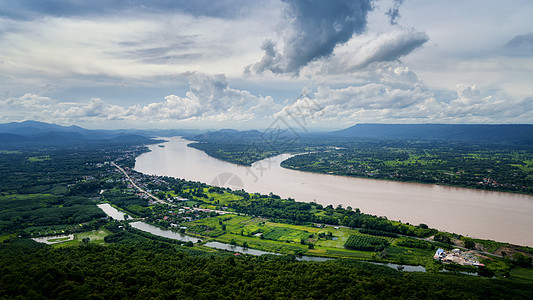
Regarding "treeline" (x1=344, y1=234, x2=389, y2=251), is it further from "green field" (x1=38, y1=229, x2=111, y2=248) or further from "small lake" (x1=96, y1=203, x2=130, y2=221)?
"small lake" (x1=96, y1=203, x2=130, y2=221)

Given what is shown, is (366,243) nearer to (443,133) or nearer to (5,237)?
(5,237)

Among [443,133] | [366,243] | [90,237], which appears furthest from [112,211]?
[443,133]

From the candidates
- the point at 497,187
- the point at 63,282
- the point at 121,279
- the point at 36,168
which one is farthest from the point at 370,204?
the point at 36,168

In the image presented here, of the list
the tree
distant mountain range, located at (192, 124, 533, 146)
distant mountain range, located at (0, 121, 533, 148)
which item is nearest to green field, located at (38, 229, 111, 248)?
the tree

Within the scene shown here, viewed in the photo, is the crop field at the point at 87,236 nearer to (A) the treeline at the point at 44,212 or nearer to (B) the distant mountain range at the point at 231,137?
(A) the treeline at the point at 44,212

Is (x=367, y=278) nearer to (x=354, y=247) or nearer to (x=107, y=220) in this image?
(x=354, y=247)

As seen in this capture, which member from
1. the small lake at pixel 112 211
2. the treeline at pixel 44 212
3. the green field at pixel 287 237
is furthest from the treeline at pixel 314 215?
the treeline at pixel 44 212

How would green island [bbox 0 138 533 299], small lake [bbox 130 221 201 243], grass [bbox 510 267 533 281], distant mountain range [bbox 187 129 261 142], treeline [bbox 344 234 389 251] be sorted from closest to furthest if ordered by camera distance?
green island [bbox 0 138 533 299] < grass [bbox 510 267 533 281] < treeline [bbox 344 234 389 251] < small lake [bbox 130 221 201 243] < distant mountain range [bbox 187 129 261 142]
